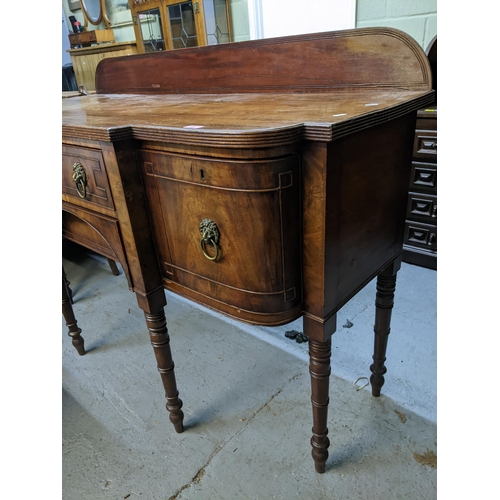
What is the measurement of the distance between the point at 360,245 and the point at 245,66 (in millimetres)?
740

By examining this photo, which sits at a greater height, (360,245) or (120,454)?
(360,245)

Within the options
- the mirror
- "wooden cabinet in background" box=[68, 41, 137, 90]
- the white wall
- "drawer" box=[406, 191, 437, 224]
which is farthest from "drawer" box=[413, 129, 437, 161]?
the mirror

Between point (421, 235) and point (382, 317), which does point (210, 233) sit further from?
point (421, 235)

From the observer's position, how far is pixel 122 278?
7.70 ft

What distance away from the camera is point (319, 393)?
98cm

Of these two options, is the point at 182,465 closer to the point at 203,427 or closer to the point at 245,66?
the point at 203,427

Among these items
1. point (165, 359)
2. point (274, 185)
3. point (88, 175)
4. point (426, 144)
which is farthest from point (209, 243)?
point (426, 144)

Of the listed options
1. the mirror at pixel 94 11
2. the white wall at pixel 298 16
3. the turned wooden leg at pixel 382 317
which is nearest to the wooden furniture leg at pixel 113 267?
the white wall at pixel 298 16

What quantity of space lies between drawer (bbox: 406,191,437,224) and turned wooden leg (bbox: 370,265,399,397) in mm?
930

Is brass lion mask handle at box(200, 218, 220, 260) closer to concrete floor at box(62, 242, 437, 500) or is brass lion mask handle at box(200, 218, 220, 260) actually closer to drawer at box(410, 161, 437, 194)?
concrete floor at box(62, 242, 437, 500)

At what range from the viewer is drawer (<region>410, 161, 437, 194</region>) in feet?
6.18

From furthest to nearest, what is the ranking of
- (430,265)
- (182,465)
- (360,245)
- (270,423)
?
(430,265)
(270,423)
(182,465)
(360,245)

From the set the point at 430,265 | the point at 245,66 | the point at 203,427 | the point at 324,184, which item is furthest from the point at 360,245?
the point at 430,265

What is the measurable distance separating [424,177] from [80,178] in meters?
1.56
